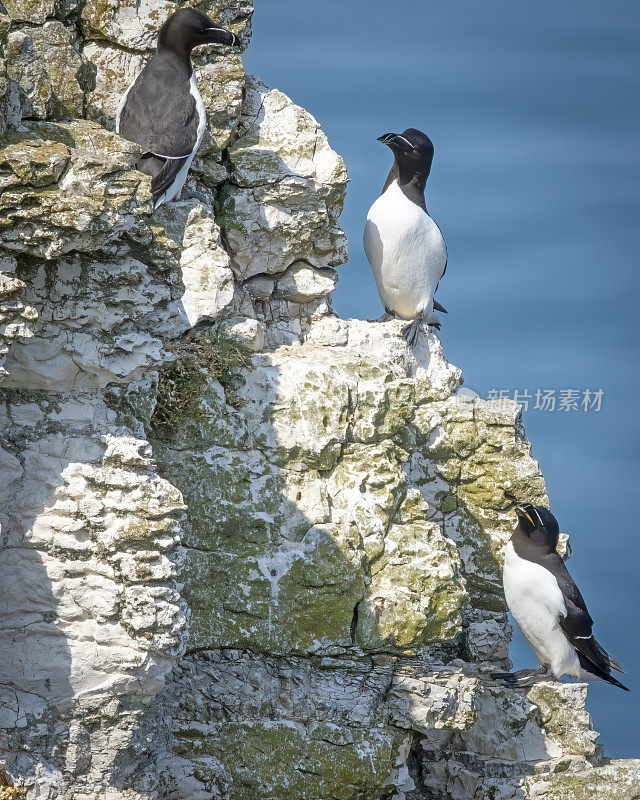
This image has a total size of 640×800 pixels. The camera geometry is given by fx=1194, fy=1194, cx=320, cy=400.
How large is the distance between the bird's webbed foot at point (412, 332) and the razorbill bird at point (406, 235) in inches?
4.1

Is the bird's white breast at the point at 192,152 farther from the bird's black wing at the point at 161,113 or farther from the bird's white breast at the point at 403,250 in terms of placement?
the bird's white breast at the point at 403,250

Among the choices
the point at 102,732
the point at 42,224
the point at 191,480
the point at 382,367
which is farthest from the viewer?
the point at 382,367

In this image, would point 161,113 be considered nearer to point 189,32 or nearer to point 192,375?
point 189,32

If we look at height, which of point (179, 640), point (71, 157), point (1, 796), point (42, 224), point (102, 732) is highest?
point (71, 157)

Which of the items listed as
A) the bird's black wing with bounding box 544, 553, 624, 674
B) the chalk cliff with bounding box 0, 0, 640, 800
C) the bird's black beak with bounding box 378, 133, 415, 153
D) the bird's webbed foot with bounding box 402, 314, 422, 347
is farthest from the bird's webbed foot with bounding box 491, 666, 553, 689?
the bird's black beak with bounding box 378, 133, 415, 153

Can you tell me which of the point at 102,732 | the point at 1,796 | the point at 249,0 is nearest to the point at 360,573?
the point at 102,732

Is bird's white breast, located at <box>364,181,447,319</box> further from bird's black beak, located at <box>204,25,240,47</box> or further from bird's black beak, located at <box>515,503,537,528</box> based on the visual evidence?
bird's black beak, located at <box>204,25,240,47</box>

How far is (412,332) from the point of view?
27.6ft

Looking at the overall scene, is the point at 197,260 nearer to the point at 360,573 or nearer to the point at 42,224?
the point at 42,224

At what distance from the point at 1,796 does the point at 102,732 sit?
62cm

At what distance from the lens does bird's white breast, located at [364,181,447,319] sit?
8.75 meters

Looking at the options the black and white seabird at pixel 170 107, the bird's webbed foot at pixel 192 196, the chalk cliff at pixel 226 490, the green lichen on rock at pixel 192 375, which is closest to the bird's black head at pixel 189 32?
the black and white seabird at pixel 170 107

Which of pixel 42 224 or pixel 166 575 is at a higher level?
pixel 42 224

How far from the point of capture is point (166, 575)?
6.19 meters
